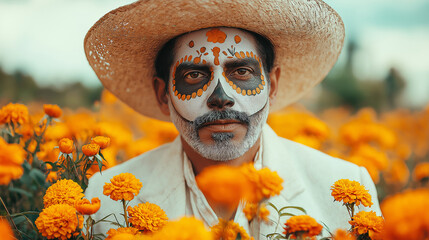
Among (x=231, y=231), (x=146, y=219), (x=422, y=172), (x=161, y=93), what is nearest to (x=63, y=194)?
(x=146, y=219)

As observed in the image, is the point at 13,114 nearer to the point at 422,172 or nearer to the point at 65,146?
the point at 65,146

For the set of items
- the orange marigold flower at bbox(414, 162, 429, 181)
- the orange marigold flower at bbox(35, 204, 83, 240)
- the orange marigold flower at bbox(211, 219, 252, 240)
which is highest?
the orange marigold flower at bbox(414, 162, 429, 181)

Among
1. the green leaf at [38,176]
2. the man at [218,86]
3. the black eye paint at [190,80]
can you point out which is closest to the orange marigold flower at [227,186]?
the man at [218,86]

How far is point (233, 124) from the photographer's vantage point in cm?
209

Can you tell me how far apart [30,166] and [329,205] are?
170cm

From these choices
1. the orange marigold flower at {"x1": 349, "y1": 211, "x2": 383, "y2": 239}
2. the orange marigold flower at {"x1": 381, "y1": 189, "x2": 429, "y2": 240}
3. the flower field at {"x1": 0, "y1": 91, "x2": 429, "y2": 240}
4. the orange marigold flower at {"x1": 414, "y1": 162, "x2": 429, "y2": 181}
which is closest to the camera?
the orange marigold flower at {"x1": 381, "y1": 189, "x2": 429, "y2": 240}

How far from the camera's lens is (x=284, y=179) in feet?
7.26

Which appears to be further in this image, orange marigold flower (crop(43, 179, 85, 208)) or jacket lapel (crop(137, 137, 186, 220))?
jacket lapel (crop(137, 137, 186, 220))

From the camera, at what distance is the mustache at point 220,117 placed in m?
2.04

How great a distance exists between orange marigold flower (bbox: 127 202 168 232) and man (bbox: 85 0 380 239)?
62 cm

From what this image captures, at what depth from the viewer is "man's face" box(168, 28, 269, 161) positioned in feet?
6.82

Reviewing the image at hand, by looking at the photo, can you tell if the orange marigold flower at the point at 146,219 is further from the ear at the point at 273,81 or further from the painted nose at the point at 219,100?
the ear at the point at 273,81

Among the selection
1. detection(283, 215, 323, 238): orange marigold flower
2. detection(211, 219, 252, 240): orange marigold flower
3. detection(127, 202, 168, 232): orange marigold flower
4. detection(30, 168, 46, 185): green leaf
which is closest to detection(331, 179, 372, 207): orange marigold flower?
detection(283, 215, 323, 238): orange marigold flower

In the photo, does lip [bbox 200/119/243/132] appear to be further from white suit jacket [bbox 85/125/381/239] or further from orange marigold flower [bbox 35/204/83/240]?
orange marigold flower [bbox 35/204/83/240]
